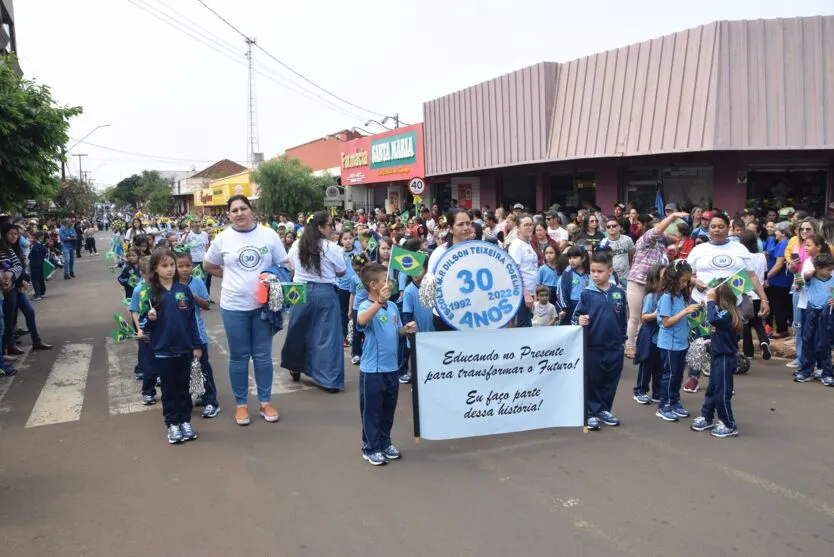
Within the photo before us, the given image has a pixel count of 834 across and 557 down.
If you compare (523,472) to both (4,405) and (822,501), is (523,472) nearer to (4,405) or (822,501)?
(822,501)

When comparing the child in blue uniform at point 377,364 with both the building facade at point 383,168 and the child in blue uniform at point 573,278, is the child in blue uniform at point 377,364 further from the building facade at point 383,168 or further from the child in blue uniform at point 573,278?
the building facade at point 383,168

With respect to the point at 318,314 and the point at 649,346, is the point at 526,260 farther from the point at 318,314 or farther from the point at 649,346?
the point at 318,314

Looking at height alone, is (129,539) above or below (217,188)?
below

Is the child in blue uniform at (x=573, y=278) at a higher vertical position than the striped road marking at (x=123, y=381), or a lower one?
higher

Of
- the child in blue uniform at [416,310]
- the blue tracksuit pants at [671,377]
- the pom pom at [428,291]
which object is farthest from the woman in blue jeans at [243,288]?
the blue tracksuit pants at [671,377]

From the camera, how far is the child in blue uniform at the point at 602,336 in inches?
212

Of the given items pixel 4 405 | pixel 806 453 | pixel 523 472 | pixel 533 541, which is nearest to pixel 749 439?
pixel 806 453

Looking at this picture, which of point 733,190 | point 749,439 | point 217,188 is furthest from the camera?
point 217,188

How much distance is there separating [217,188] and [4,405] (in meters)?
56.2

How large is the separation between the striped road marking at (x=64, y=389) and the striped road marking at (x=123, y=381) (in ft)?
0.90

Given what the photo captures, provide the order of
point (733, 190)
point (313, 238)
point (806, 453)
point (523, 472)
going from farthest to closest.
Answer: point (733, 190), point (313, 238), point (806, 453), point (523, 472)

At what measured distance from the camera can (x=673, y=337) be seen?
571 cm

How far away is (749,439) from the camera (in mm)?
5199

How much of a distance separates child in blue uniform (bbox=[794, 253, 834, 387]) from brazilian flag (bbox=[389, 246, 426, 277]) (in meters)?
4.68
